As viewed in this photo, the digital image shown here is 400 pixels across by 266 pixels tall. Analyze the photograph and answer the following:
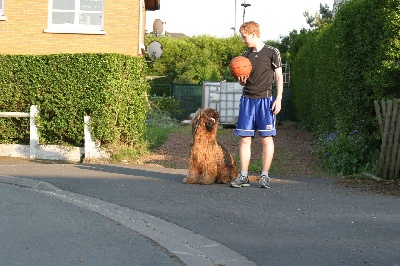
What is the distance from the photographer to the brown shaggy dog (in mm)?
10008

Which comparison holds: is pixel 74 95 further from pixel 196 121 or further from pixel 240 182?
pixel 240 182

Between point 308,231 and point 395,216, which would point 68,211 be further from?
point 395,216

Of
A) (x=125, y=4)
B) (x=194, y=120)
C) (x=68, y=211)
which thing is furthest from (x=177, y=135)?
(x=68, y=211)

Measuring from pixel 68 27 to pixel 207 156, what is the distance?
11.3m

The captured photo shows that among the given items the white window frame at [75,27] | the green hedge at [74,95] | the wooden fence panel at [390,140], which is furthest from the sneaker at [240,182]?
the white window frame at [75,27]

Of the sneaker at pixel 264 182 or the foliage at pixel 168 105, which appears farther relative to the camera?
the foliage at pixel 168 105

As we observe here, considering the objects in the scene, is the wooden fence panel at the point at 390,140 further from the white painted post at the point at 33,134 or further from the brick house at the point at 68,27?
the brick house at the point at 68,27

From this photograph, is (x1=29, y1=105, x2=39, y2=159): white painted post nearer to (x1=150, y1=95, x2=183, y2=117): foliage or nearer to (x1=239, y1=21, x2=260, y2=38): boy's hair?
(x1=239, y1=21, x2=260, y2=38): boy's hair

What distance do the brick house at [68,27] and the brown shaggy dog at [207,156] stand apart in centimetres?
1046

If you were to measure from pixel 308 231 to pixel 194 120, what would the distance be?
3.46 meters

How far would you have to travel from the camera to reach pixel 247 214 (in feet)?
26.2

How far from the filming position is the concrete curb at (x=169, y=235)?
5.90m

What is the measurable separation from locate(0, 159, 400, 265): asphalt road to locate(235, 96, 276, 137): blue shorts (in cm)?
73

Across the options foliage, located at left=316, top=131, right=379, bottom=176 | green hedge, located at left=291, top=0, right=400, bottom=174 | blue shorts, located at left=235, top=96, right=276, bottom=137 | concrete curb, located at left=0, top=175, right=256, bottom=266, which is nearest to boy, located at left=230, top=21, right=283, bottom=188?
blue shorts, located at left=235, top=96, right=276, bottom=137
